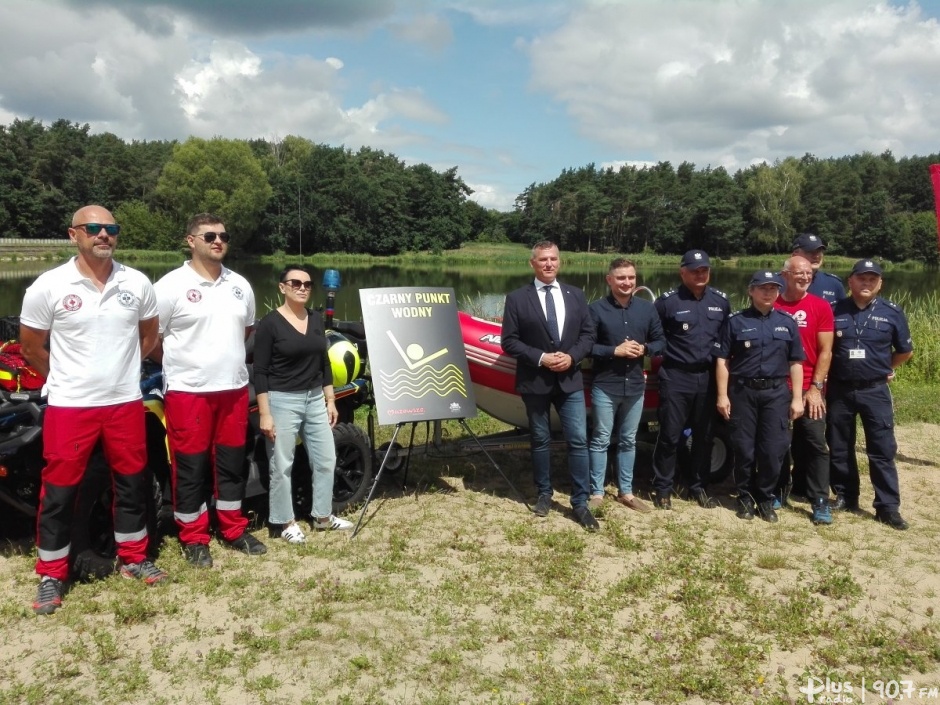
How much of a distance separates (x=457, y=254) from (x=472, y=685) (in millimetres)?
53892

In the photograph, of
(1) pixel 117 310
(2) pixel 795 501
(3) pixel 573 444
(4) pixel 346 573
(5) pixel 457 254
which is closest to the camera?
(1) pixel 117 310

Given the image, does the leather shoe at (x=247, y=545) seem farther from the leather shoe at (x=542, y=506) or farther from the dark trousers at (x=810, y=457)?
the dark trousers at (x=810, y=457)

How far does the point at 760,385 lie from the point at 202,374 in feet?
9.87

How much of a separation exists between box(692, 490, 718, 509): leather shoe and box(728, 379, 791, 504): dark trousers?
0.90ft

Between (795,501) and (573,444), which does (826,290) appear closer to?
(795,501)

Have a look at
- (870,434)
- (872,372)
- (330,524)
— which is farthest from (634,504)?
(330,524)

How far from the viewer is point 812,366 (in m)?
4.24

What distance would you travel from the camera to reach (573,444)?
4129mm

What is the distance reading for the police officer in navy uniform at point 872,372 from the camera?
4121mm

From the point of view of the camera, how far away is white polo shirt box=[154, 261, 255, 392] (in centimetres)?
322

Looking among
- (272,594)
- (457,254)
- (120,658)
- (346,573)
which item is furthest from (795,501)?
(457,254)

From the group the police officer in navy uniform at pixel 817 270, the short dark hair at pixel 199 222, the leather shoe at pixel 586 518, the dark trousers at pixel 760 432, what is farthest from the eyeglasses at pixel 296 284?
the police officer in navy uniform at pixel 817 270

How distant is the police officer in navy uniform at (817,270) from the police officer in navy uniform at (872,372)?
36 centimetres

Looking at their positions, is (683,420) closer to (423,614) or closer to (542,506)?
(542,506)
